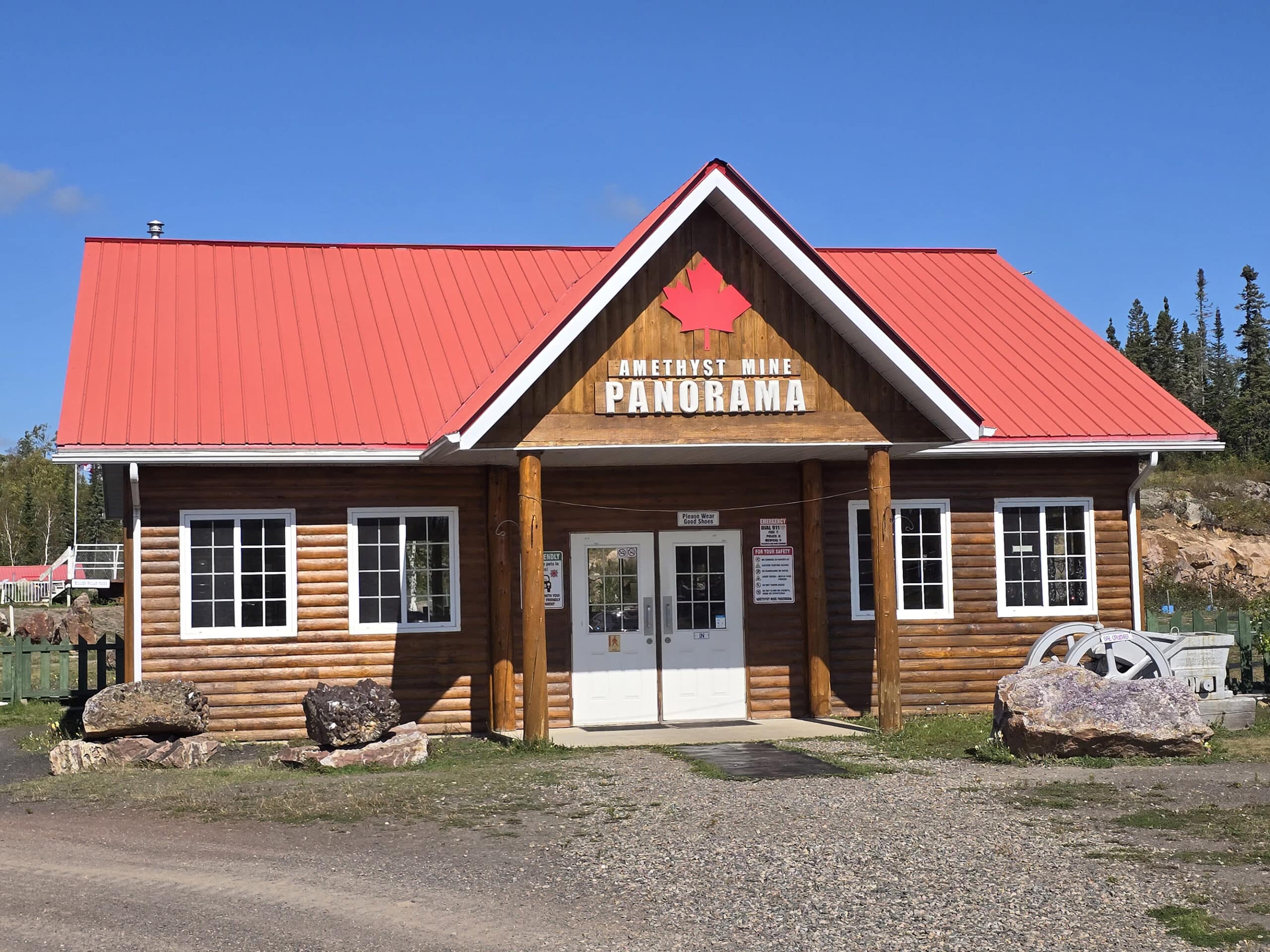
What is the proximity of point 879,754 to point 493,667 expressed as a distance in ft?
16.4

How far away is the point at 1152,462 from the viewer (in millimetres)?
17375

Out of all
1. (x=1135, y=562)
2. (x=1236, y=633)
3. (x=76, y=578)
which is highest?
(x=76, y=578)

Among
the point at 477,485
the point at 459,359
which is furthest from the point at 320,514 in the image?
the point at 459,359

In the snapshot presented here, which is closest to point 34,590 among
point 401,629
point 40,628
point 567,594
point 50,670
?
point 40,628

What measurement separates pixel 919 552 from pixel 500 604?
5402 mm

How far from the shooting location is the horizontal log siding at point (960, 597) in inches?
680

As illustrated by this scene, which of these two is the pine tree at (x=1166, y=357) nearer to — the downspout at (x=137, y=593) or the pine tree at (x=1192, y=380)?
the pine tree at (x=1192, y=380)

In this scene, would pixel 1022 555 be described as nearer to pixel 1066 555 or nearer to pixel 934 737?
pixel 1066 555

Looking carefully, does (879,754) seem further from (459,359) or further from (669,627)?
(459,359)

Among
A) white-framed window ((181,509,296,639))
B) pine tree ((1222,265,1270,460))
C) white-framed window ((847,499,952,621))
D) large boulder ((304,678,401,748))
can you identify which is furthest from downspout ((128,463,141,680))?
pine tree ((1222,265,1270,460))

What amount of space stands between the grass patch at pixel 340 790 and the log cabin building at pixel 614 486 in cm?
150

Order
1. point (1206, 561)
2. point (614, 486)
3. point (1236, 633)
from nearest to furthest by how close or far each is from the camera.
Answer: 1. point (614, 486)
2. point (1236, 633)
3. point (1206, 561)

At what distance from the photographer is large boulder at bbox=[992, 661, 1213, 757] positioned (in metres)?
12.9

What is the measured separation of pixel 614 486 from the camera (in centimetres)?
1694
